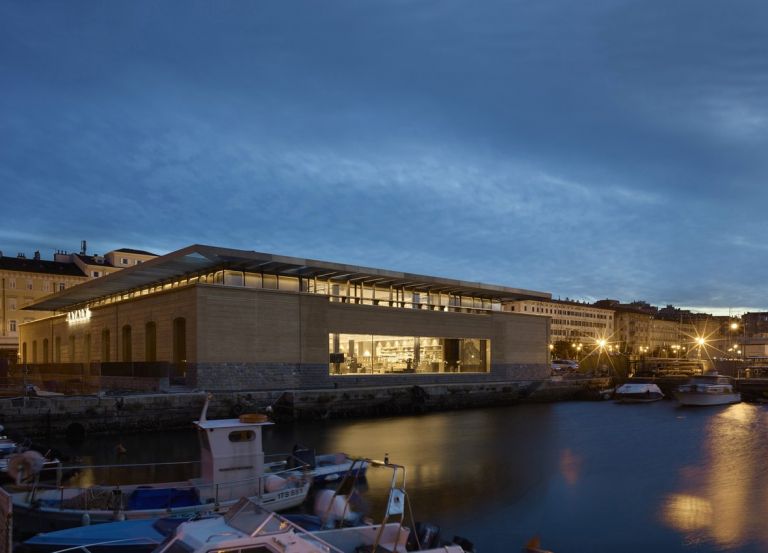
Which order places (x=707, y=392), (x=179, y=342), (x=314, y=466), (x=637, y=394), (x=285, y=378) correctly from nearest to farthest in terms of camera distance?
1. (x=314, y=466)
2. (x=179, y=342)
3. (x=285, y=378)
4. (x=707, y=392)
5. (x=637, y=394)

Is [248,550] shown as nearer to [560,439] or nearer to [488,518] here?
[488,518]

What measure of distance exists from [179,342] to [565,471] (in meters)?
31.2

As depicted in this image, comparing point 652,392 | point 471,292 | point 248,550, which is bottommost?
point 652,392

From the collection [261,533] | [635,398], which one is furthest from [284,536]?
[635,398]

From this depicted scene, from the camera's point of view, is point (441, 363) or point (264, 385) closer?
point (264, 385)

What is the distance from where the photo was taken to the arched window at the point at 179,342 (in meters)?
48.5

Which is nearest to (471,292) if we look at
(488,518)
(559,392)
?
(559,392)

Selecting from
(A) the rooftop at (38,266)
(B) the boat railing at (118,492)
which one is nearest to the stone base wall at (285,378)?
(B) the boat railing at (118,492)

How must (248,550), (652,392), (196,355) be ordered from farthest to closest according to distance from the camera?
(652,392) < (196,355) < (248,550)

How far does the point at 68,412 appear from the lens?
3684 cm

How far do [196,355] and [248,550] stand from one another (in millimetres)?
36930

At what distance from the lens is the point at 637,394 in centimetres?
6750

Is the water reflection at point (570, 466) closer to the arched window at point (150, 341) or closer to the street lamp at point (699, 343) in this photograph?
the arched window at point (150, 341)

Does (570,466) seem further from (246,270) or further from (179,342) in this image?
(179,342)
